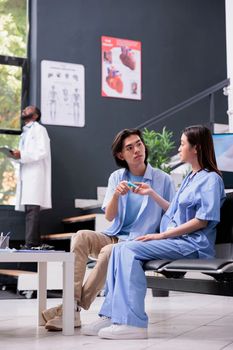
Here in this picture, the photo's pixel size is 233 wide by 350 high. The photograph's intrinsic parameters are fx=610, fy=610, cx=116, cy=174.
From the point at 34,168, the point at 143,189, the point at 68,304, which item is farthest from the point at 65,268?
the point at 34,168

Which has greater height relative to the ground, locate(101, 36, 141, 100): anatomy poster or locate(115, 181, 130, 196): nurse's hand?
locate(101, 36, 141, 100): anatomy poster

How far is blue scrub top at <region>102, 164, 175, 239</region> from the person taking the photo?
3.27m

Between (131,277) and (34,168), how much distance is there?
392 cm

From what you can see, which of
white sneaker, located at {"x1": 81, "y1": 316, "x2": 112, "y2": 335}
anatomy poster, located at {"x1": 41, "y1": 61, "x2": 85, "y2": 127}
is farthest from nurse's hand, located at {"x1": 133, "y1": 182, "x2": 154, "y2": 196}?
anatomy poster, located at {"x1": 41, "y1": 61, "x2": 85, "y2": 127}

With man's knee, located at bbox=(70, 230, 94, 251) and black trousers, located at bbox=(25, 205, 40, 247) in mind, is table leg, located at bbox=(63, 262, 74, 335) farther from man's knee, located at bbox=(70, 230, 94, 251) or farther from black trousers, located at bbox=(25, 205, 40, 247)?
black trousers, located at bbox=(25, 205, 40, 247)

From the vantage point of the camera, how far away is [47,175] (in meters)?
6.58

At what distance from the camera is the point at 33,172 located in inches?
255

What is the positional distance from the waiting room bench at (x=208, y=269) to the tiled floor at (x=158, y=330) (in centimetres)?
23

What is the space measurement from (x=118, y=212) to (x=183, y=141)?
557mm

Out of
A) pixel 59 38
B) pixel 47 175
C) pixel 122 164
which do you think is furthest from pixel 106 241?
pixel 59 38

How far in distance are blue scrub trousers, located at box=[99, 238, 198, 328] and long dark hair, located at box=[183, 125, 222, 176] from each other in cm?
43

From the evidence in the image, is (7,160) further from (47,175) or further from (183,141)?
(183,141)

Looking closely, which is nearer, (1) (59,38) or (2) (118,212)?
(2) (118,212)

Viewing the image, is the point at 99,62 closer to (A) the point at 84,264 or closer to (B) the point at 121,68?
→ (B) the point at 121,68
